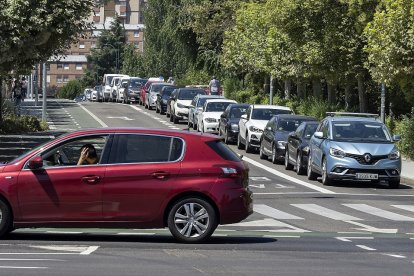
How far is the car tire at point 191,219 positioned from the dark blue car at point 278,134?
20819mm

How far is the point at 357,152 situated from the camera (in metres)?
29.4

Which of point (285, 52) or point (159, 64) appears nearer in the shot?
point (285, 52)

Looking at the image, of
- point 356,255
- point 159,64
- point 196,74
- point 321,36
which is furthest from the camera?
point 159,64

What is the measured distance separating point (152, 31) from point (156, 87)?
39119mm

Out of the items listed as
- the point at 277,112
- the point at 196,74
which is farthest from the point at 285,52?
the point at 196,74

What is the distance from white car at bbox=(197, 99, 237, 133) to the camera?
49031 millimetres

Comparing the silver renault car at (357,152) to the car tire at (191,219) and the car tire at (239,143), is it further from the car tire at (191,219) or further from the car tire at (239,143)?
the car tire at (191,219)

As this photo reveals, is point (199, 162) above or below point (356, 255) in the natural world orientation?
above

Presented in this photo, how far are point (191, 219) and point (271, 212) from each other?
6.97 meters

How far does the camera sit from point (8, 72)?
3416cm

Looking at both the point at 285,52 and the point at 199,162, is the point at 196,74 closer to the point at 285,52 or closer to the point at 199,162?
the point at 285,52

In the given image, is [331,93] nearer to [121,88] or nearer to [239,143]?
[239,143]

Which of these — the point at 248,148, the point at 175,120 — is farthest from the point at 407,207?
the point at 175,120

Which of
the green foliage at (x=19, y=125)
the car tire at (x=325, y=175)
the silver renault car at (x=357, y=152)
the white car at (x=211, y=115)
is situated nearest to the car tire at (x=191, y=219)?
the silver renault car at (x=357, y=152)
